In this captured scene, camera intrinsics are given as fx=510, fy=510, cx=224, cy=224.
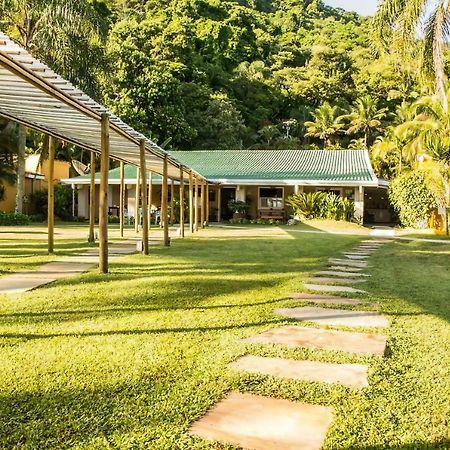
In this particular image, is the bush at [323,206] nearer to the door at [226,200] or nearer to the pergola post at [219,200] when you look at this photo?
the pergola post at [219,200]

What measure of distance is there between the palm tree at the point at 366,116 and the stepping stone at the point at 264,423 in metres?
36.2

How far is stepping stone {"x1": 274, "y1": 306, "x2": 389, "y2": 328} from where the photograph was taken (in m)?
4.16

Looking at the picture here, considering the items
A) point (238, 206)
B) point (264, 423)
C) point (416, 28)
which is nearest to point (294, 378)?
point (264, 423)

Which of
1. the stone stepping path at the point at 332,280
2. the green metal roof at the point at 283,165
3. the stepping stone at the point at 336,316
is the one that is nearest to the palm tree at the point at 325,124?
the green metal roof at the point at 283,165

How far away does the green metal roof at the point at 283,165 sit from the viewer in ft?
76.3

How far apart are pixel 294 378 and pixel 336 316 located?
5.48ft

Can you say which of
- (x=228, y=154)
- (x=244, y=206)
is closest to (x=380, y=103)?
(x=228, y=154)

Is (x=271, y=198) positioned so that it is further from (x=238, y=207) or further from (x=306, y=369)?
(x=306, y=369)

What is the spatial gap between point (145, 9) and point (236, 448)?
49584 millimetres

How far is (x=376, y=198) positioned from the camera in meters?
28.6

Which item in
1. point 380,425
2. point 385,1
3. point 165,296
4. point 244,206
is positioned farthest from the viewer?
point 244,206

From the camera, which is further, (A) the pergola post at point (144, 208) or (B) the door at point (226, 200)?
(B) the door at point (226, 200)

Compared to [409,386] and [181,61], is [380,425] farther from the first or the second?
[181,61]

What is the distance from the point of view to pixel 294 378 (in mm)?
2816
